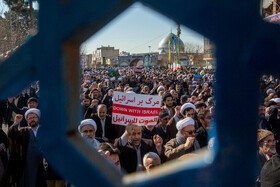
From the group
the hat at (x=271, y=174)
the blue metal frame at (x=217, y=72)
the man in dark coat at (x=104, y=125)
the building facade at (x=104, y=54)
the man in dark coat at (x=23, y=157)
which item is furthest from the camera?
the building facade at (x=104, y=54)

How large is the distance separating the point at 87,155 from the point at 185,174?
20 centimetres

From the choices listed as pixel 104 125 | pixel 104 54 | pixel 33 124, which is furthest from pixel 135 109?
pixel 104 54

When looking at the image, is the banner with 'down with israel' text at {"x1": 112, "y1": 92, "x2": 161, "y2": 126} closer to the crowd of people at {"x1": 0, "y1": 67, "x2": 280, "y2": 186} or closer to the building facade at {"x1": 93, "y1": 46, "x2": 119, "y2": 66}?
the crowd of people at {"x1": 0, "y1": 67, "x2": 280, "y2": 186}

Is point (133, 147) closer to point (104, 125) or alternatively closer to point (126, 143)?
point (126, 143)

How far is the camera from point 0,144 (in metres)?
3.95

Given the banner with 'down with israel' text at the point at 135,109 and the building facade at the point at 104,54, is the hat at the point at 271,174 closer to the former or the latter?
the banner with 'down with israel' text at the point at 135,109

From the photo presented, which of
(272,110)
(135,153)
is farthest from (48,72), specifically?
(272,110)

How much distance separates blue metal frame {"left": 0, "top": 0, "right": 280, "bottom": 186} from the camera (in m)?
0.53

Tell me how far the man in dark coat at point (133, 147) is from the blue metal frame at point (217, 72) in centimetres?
260

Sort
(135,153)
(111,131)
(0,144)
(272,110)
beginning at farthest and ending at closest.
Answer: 1. (272,110)
2. (111,131)
3. (0,144)
4. (135,153)

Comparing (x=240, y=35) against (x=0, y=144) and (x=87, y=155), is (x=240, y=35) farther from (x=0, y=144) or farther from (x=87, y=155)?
(x=0, y=144)

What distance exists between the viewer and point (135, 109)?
531 cm

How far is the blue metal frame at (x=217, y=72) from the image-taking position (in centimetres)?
53

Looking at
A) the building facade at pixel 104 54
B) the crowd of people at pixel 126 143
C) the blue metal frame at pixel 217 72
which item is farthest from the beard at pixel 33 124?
the building facade at pixel 104 54
